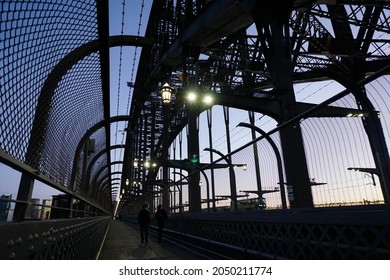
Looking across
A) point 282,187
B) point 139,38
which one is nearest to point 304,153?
point 282,187

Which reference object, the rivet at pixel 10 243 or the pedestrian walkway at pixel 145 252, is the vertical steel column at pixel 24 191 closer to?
the rivet at pixel 10 243

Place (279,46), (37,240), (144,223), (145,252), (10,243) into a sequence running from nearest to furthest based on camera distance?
(10,243)
(37,240)
(145,252)
(279,46)
(144,223)

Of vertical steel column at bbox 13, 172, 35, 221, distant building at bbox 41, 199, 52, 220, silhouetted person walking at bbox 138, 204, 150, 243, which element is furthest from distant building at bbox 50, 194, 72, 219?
silhouetted person walking at bbox 138, 204, 150, 243

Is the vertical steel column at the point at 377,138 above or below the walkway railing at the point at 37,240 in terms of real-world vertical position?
above

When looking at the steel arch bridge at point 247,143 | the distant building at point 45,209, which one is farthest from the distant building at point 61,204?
the distant building at point 45,209

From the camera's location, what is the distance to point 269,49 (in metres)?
7.92

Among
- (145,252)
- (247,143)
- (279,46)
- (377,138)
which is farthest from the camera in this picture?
(279,46)

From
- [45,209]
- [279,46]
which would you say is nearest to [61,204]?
[45,209]

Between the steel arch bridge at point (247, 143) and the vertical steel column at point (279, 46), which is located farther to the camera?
the vertical steel column at point (279, 46)

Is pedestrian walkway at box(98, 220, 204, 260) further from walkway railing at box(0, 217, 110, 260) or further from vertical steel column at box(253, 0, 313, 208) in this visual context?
vertical steel column at box(253, 0, 313, 208)

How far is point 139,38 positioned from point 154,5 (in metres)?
22.0

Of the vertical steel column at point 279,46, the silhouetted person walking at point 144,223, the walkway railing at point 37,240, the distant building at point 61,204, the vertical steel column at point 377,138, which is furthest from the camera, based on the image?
the silhouetted person walking at point 144,223

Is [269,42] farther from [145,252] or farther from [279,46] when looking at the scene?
[145,252]

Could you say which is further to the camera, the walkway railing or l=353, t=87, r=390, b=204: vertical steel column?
l=353, t=87, r=390, b=204: vertical steel column
